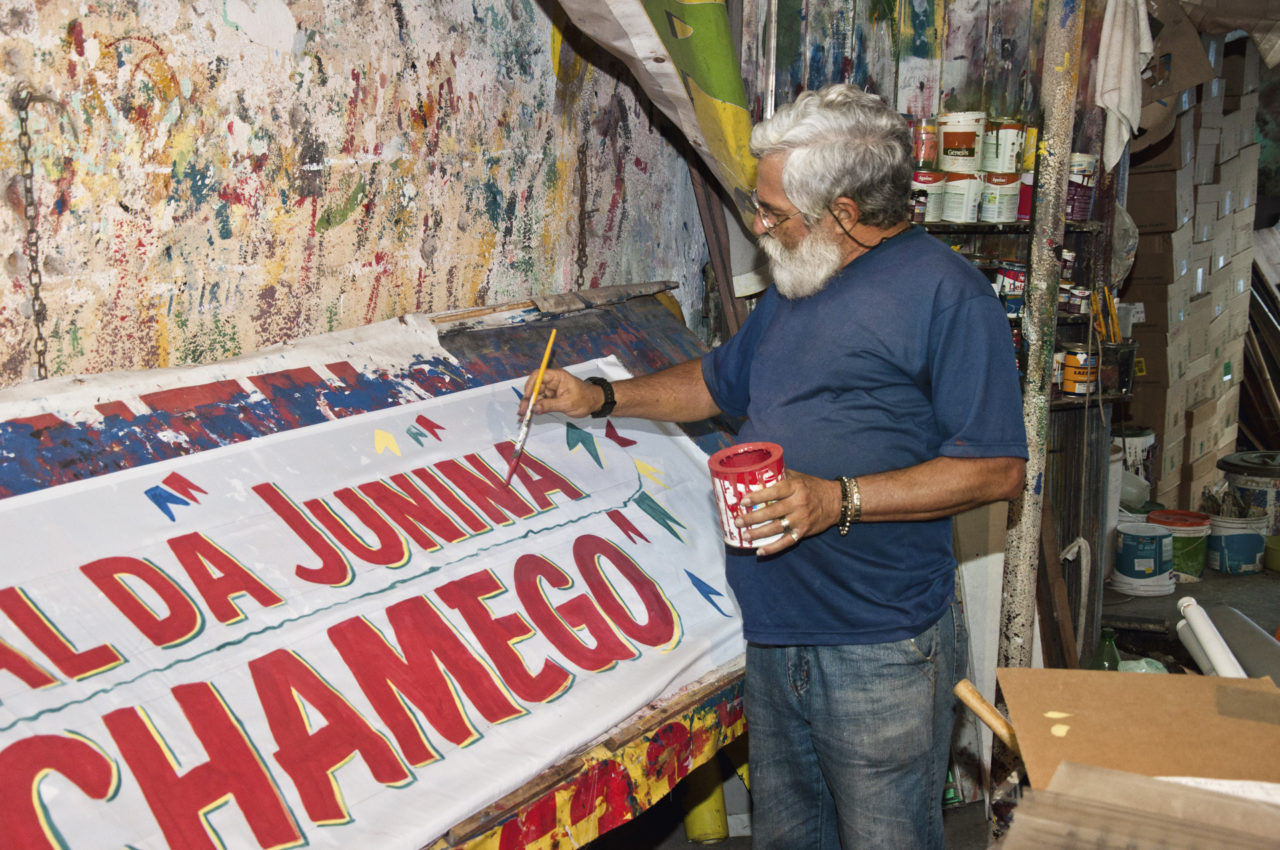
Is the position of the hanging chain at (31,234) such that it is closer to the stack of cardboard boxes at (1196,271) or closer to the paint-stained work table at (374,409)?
the paint-stained work table at (374,409)

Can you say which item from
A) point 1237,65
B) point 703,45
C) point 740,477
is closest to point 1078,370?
point 703,45

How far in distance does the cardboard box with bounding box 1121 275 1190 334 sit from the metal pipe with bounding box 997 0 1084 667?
365 cm

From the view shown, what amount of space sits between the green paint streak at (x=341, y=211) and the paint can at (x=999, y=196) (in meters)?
1.99

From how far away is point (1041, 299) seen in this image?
2.75 m

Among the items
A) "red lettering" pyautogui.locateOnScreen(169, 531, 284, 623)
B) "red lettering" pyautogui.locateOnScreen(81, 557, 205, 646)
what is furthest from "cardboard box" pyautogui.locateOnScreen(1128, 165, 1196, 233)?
"red lettering" pyautogui.locateOnScreen(81, 557, 205, 646)

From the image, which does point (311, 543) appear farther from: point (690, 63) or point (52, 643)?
point (690, 63)

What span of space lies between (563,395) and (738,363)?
0.36 meters

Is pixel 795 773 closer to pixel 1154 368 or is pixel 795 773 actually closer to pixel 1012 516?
pixel 1012 516

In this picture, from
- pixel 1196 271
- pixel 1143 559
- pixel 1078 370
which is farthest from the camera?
pixel 1196 271

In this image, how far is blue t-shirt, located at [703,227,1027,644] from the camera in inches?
68.7

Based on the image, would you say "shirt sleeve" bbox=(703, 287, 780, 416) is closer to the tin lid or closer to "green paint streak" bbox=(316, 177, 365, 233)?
"green paint streak" bbox=(316, 177, 365, 233)

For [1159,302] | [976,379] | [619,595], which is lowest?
[619,595]

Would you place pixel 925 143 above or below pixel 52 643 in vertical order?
above

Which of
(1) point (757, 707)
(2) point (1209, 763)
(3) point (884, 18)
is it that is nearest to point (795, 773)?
(1) point (757, 707)
